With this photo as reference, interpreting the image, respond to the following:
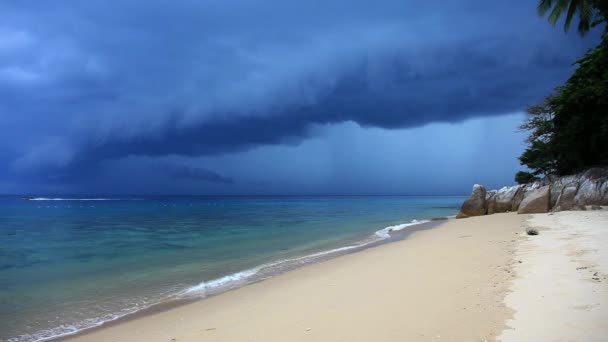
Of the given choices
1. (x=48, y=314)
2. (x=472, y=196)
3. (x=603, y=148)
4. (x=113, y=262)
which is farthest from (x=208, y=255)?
(x=603, y=148)

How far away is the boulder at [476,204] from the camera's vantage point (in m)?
26.8

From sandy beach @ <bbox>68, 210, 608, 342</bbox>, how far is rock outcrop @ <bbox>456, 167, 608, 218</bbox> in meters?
14.6

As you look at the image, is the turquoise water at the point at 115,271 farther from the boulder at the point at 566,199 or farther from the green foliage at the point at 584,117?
the green foliage at the point at 584,117

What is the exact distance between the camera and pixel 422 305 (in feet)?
15.7

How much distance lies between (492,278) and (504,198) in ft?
79.5

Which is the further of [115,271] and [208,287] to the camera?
[115,271]

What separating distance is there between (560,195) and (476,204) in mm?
6698

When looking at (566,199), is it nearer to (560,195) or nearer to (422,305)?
(560,195)

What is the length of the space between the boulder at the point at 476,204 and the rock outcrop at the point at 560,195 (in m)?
0.67

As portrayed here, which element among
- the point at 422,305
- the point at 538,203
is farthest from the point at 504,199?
the point at 422,305

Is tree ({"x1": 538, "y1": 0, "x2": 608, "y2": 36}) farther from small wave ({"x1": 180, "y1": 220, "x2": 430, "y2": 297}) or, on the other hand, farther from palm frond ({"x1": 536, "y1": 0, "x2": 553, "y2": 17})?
small wave ({"x1": 180, "y1": 220, "x2": 430, "y2": 297})

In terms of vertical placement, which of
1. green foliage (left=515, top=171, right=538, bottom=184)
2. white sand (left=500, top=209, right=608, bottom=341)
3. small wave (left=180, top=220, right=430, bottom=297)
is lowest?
small wave (left=180, top=220, right=430, bottom=297)

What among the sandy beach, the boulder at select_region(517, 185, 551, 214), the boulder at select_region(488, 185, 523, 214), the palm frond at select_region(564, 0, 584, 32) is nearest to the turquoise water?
the sandy beach

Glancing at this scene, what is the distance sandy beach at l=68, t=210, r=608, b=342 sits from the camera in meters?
3.75
